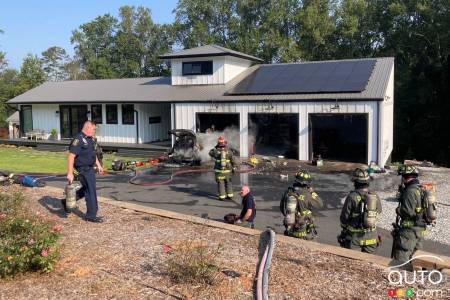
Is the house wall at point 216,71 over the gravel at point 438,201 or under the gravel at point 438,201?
over

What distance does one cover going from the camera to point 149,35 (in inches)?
2243

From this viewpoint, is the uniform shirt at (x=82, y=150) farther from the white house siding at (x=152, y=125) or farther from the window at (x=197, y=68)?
the white house siding at (x=152, y=125)

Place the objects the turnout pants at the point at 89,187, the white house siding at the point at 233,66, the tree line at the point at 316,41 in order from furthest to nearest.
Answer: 1. the tree line at the point at 316,41
2. the white house siding at the point at 233,66
3. the turnout pants at the point at 89,187

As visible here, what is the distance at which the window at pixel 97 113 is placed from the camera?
85.2 ft

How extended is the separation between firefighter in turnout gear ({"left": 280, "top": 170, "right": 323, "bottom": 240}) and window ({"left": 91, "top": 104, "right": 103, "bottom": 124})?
20786 mm

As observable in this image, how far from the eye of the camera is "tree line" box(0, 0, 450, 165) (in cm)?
3388

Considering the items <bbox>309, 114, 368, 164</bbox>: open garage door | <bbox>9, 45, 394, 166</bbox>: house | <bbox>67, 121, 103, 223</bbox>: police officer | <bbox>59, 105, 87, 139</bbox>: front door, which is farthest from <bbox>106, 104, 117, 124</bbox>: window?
<bbox>67, 121, 103, 223</bbox>: police officer

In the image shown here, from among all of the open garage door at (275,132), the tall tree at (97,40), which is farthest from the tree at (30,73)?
the open garage door at (275,132)

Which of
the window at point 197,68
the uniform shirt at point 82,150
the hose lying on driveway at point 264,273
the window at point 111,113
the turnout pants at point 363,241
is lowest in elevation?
the turnout pants at point 363,241

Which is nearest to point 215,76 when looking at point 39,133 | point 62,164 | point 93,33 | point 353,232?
point 62,164

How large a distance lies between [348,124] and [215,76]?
9.06 m

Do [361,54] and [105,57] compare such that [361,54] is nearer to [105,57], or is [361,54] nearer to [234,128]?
[234,128]

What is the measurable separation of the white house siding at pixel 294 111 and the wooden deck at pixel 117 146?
1.72 metres

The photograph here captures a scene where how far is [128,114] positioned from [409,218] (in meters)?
20.5
